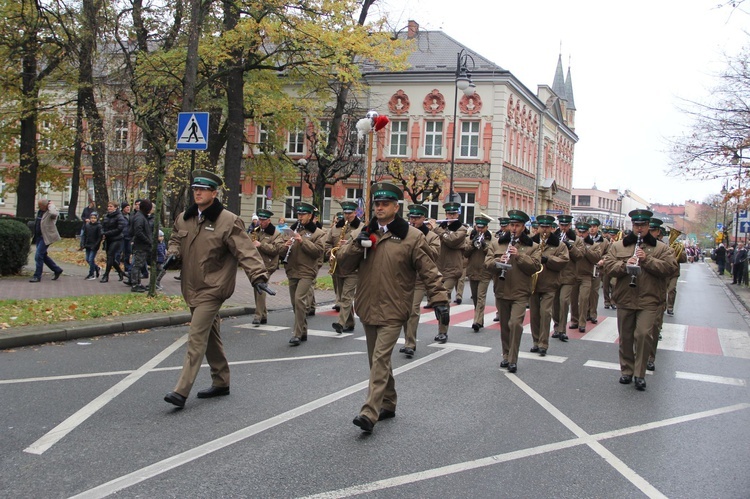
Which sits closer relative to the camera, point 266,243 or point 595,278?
point 266,243

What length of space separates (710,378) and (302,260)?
223 inches

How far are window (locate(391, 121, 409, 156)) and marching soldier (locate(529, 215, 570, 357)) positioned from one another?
3483cm

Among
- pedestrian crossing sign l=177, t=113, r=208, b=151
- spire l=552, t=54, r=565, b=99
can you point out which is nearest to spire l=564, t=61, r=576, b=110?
spire l=552, t=54, r=565, b=99

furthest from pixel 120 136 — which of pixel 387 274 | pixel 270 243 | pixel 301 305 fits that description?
pixel 387 274

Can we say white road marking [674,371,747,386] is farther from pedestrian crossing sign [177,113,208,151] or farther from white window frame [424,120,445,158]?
white window frame [424,120,445,158]

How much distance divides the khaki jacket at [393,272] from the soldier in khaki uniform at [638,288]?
309 centimetres

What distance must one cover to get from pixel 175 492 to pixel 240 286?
13295 millimetres

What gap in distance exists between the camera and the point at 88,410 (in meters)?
5.91

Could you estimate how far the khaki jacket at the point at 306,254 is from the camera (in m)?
10.1

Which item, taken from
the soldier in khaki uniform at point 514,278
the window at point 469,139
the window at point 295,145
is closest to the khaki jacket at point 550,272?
Answer: the soldier in khaki uniform at point 514,278

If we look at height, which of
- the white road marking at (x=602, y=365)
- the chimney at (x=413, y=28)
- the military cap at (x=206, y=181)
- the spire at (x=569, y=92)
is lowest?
the white road marking at (x=602, y=365)

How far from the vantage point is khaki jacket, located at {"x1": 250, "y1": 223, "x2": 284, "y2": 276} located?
10.7m

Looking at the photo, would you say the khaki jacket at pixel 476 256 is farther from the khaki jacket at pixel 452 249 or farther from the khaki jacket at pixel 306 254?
the khaki jacket at pixel 306 254

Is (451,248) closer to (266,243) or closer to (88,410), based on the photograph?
(266,243)
